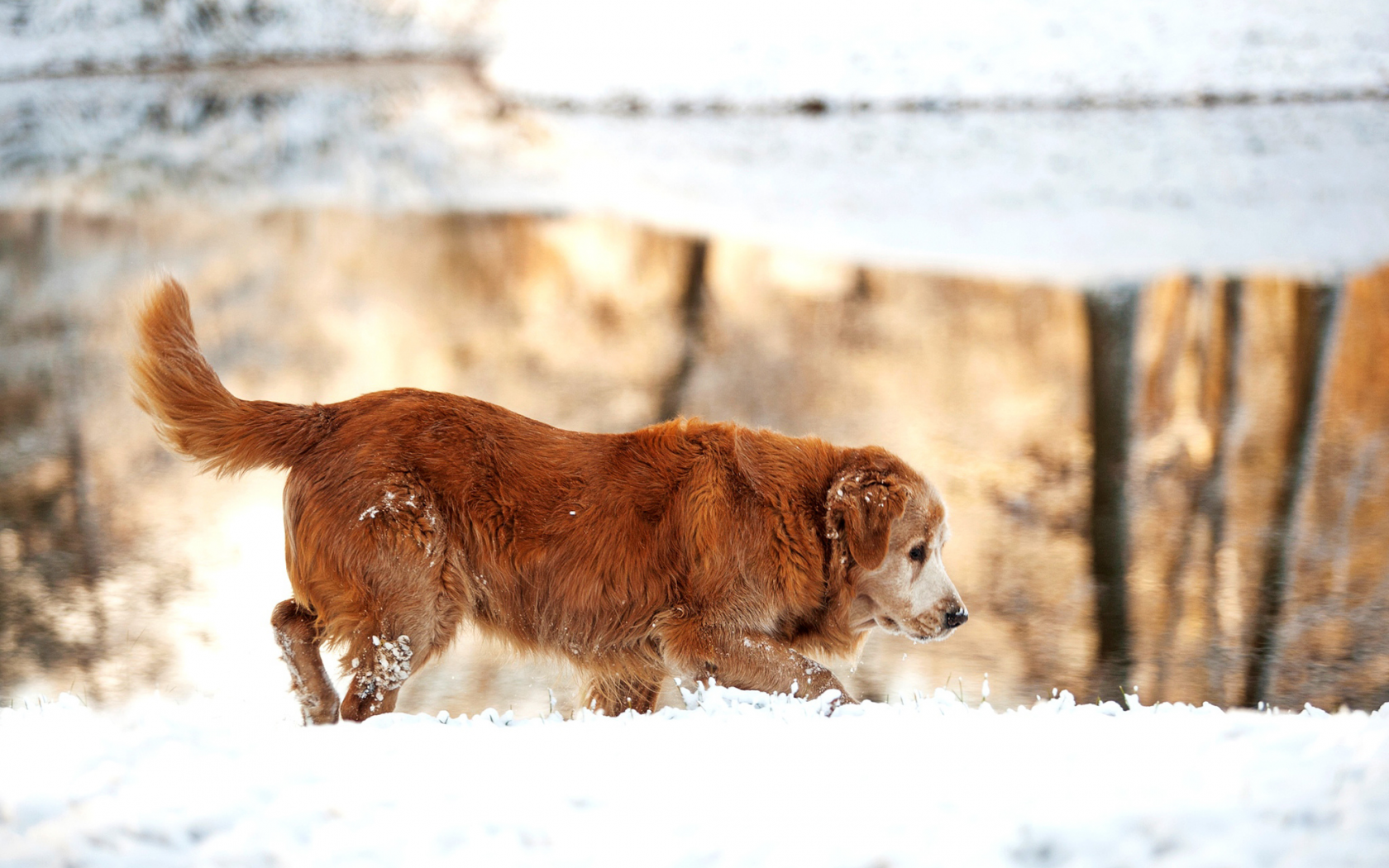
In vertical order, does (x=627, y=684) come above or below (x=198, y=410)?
below

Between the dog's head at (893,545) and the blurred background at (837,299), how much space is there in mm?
1084

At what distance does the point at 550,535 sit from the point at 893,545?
4.81 ft

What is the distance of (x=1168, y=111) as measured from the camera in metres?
21.9

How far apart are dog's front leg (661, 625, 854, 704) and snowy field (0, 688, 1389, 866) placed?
734 millimetres

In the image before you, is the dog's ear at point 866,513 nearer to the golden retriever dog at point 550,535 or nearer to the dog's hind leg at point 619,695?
the golden retriever dog at point 550,535

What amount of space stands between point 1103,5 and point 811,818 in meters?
25.9

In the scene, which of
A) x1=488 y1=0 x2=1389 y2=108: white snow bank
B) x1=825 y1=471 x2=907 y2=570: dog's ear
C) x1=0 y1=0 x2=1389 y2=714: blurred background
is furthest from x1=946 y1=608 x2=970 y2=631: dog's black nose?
x1=488 y1=0 x2=1389 y2=108: white snow bank

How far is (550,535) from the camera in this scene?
4.54 meters

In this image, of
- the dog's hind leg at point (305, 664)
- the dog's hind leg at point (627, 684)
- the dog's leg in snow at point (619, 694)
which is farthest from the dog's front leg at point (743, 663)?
the dog's hind leg at point (305, 664)

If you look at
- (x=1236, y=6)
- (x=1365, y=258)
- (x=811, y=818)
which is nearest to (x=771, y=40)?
(x=1236, y=6)

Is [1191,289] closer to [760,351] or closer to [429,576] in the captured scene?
[760,351]

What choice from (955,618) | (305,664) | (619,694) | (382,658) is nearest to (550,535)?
(382,658)

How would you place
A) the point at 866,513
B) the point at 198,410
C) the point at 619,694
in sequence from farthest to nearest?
the point at 619,694, the point at 866,513, the point at 198,410

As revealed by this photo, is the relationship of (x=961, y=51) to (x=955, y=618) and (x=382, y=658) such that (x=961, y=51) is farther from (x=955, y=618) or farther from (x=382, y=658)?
(x=382, y=658)
